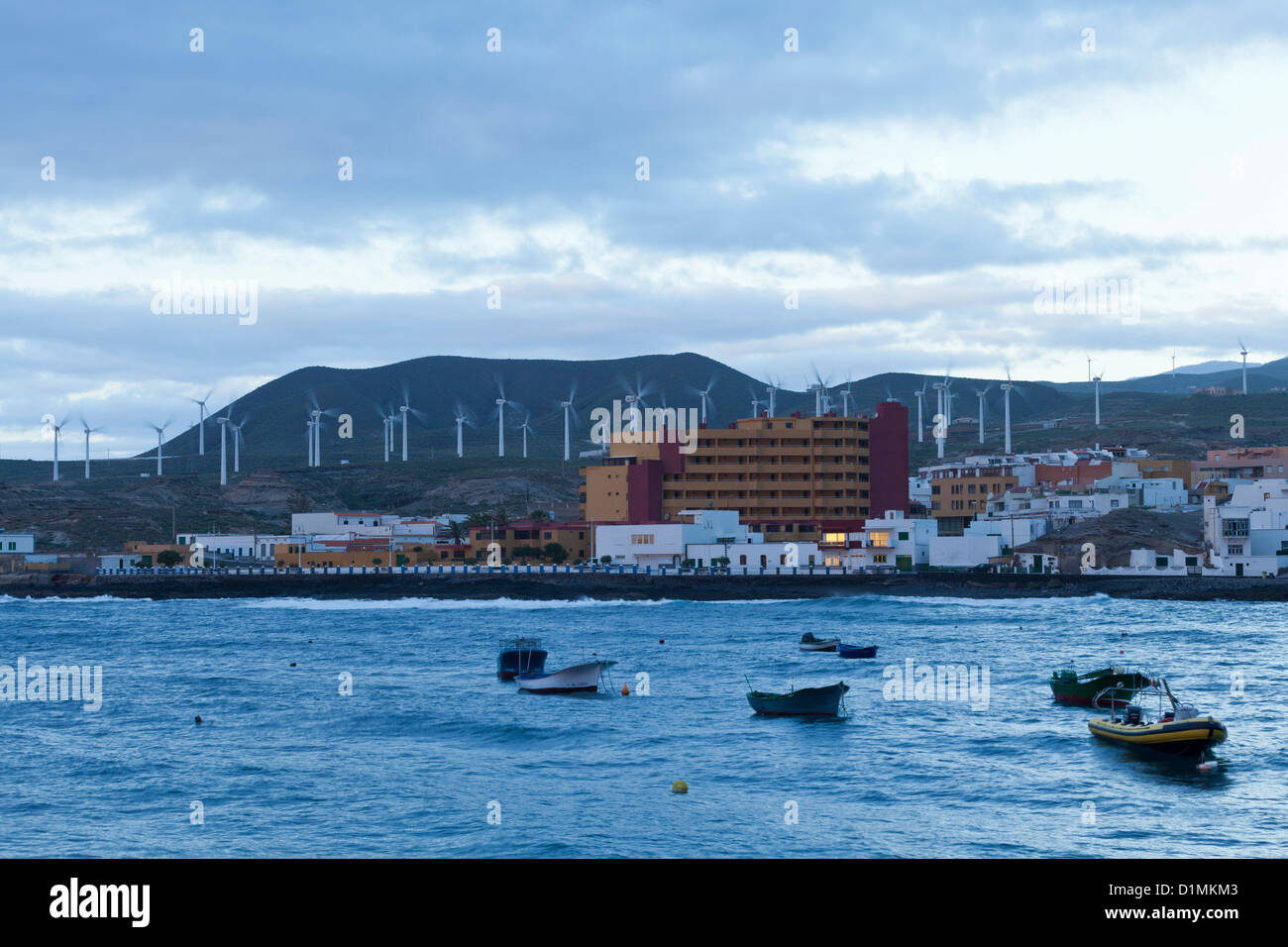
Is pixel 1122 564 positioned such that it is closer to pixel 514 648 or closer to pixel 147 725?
pixel 514 648

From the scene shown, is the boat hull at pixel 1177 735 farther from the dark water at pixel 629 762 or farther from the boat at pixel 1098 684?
the boat at pixel 1098 684

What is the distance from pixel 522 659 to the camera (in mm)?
63938

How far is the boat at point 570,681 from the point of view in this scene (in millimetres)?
59562

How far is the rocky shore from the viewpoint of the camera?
125062 mm

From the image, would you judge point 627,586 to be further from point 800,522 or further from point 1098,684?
point 1098,684

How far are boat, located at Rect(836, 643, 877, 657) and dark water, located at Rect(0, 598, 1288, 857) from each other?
941 millimetres

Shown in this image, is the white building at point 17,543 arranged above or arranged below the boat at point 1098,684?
above

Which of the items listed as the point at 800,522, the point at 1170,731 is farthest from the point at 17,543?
the point at 1170,731

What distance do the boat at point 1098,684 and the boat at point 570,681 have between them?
2100cm

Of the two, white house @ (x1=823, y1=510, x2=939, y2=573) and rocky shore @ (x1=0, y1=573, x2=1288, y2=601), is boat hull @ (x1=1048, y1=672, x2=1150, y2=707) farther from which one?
white house @ (x1=823, y1=510, x2=939, y2=573)

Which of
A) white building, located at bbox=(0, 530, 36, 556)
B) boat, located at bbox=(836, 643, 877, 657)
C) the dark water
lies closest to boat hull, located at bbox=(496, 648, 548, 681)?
the dark water

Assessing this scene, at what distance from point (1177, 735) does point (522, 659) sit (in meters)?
34.5

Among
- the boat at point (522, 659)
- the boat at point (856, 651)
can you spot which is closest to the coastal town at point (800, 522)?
the boat at point (856, 651)
